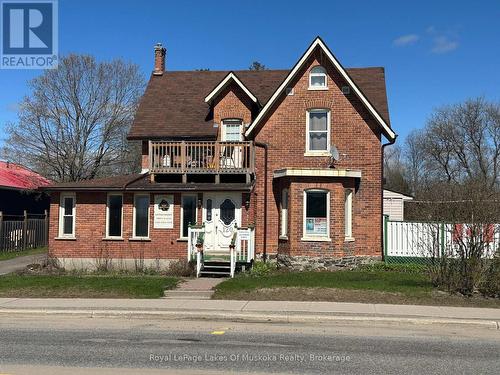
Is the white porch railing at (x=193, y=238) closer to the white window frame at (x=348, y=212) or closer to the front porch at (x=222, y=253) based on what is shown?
the front porch at (x=222, y=253)

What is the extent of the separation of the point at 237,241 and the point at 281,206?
2.55 meters

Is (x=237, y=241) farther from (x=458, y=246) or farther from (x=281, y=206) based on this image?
(x=458, y=246)

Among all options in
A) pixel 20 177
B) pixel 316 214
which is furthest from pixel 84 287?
pixel 20 177

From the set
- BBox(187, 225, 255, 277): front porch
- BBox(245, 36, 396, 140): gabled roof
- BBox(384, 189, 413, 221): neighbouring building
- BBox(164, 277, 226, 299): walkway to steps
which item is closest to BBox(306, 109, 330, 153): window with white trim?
BBox(245, 36, 396, 140): gabled roof

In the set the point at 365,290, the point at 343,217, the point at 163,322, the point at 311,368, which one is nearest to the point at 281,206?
the point at 343,217

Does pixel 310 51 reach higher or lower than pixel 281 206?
higher

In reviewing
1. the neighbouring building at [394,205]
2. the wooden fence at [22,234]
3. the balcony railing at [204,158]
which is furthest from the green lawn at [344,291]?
the wooden fence at [22,234]

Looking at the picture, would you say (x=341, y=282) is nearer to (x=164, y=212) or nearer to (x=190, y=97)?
(x=164, y=212)

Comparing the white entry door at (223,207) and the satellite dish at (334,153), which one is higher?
the satellite dish at (334,153)

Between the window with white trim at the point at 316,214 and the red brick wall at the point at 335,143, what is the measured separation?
945 mm

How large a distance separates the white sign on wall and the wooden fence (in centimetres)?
1040

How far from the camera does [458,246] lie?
12906 mm

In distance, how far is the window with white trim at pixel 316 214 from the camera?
18766mm

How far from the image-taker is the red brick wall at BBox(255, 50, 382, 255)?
64.1 feet
